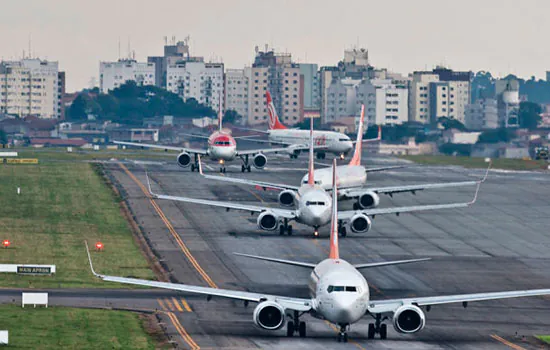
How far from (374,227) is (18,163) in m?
81.8

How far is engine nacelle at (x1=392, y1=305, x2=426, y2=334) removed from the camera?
188 ft

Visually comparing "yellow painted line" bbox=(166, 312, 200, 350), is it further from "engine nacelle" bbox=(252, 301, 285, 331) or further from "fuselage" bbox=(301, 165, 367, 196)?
"fuselage" bbox=(301, 165, 367, 196)

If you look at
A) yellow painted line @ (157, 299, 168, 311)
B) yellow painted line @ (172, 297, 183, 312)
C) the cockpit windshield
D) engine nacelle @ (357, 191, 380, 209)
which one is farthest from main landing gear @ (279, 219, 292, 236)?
the cockpit windshield

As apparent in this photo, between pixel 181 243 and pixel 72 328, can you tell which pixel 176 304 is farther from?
pixel 181 243

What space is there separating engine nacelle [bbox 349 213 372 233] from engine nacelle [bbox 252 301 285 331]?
41582 millimetres

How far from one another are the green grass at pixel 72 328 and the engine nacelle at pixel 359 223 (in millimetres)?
34965

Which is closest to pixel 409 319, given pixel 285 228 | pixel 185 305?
pixel 185 305

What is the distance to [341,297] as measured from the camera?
56.3m

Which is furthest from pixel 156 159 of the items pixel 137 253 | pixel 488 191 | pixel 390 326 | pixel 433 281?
pixel 390 326

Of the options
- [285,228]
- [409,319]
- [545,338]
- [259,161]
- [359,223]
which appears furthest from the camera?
[259,161]

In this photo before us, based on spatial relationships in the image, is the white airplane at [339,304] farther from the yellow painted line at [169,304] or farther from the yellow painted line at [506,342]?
the yellow painted line at [169,304]

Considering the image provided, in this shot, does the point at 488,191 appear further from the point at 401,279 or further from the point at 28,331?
the point at 28,331

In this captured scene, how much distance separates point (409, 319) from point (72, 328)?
51.4 feet

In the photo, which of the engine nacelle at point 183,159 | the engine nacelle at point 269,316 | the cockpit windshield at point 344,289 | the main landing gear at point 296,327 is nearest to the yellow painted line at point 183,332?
the engine nacelle at point 269,316
